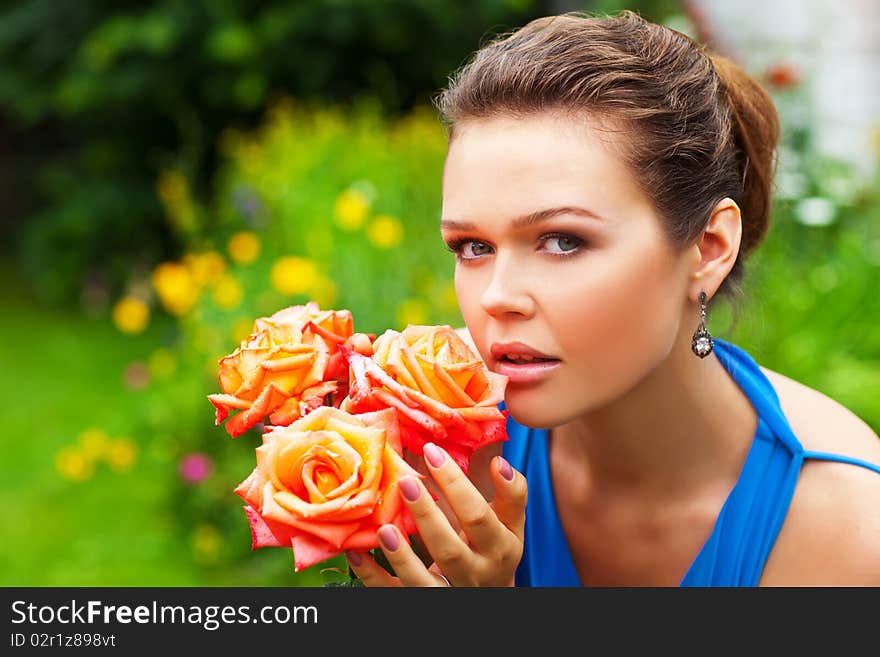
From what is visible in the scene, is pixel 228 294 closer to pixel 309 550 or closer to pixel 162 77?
pixel 309 550

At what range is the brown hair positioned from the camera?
1744 millimetres

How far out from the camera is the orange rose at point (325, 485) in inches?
51.3

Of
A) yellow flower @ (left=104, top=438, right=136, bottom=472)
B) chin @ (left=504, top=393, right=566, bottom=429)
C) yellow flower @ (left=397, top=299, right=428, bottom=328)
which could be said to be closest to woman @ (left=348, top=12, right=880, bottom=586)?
chin @ (left=504, top=393, right=566, bottom=429)

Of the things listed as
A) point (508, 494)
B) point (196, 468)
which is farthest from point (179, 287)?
point (508, 494)

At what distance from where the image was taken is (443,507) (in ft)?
6.06

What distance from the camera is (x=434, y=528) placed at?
143 centimetres

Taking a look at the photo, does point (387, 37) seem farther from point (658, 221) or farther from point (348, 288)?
point (658, 221)

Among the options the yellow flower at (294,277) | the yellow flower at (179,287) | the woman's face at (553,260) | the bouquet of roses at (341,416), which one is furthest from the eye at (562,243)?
the yellow flower at (179,287)

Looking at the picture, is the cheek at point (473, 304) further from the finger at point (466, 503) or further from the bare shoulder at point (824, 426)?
the bare shoulder at point (824, 426)

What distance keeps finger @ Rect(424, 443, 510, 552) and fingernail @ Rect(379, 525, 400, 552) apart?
10 cm

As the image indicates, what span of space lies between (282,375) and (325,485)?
0.25 m

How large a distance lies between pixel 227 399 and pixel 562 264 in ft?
1.88

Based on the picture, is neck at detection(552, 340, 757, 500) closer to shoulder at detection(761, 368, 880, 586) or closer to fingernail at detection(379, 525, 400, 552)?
shoulder at detection(761, 368, 880, 586)
